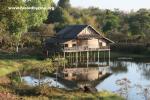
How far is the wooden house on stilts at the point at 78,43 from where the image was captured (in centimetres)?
5353

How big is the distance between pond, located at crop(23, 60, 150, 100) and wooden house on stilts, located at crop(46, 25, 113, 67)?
3.83m

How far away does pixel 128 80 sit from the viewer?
3322 cm

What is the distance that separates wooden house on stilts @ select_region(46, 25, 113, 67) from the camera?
176ft

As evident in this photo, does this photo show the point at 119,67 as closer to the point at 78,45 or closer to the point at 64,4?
the point at 78,45

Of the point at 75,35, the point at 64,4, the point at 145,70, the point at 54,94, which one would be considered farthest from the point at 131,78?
the point at 64,4

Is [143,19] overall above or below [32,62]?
above

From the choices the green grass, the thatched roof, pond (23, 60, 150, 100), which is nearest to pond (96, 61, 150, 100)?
pond (23, 60, 150, 100)

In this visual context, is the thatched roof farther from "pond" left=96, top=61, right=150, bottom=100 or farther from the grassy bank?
the grassy bank

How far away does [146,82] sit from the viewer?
35.3 m

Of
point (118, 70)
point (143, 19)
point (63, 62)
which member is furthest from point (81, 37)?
point (143, 19)

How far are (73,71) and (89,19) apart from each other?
4452 cm

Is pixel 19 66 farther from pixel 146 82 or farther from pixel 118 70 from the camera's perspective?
pixel 146 82

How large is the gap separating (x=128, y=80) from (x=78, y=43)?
24.0m

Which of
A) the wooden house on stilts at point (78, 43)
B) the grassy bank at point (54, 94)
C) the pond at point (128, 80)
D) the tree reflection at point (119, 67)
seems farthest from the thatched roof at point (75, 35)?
the grassy bank at point (54, 94)
